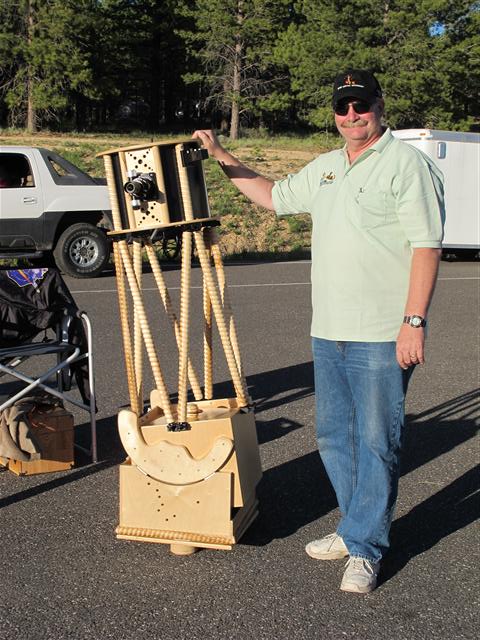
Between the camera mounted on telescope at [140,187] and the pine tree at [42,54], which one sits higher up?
the pine tree at [42,54]

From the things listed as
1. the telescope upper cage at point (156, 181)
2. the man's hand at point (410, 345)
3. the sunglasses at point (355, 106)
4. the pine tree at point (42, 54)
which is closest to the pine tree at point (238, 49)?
the pine tree at point (42, 54)

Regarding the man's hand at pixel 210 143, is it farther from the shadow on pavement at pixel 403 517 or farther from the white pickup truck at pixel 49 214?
the white pickup truck at pixel 49 214

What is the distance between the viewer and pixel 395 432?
11.8ft

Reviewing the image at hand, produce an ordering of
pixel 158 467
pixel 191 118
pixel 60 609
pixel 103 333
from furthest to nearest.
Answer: pixel 191 118, pixel 103 333, pixel 158 467, pixel 60 609

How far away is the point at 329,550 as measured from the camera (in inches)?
153

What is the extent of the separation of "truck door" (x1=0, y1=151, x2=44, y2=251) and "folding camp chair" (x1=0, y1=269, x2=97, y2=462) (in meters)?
8.01

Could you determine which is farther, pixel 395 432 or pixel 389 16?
pixel 389 16

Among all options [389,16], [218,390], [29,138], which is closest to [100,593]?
[218,390]

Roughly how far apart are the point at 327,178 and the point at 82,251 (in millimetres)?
10499

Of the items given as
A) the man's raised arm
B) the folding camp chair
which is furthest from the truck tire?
the man's raised arm

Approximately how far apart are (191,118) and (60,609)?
6399cm

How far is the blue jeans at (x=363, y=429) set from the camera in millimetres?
3553

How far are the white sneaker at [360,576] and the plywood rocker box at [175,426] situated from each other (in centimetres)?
51

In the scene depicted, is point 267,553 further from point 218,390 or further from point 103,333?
point 103,333
